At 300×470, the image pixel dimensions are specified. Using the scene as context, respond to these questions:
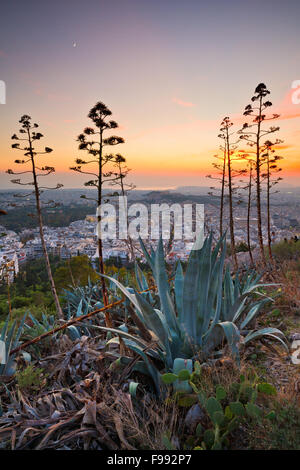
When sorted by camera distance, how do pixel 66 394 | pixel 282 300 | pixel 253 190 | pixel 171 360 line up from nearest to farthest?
pixel 66 394 < pixel 171 360 < pixel 282 300 < pixel 253 190

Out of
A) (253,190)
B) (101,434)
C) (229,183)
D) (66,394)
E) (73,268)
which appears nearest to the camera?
(101,434)

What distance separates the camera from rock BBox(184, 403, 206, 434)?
1541 mm

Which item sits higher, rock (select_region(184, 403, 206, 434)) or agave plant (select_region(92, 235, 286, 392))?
agave plant (select_region(92, 235, 286, 392))

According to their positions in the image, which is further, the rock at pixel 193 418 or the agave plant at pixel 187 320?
the agave plant at pixel 187 320

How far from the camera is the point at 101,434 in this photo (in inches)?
58.9

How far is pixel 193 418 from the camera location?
156cm

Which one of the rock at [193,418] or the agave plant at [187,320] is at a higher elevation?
the agave plant at [187,320]

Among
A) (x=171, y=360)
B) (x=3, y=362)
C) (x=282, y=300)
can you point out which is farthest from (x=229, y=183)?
(x=3, y=362)

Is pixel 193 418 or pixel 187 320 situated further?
pixel 187 320

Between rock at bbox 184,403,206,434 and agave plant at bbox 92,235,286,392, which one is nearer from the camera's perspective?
rock at bbox 184,403,206,434

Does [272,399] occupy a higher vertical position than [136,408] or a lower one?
higher

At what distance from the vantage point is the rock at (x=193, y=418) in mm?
1541

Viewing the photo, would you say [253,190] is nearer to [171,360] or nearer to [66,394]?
[171,360]

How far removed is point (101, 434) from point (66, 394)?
0.42 metres
